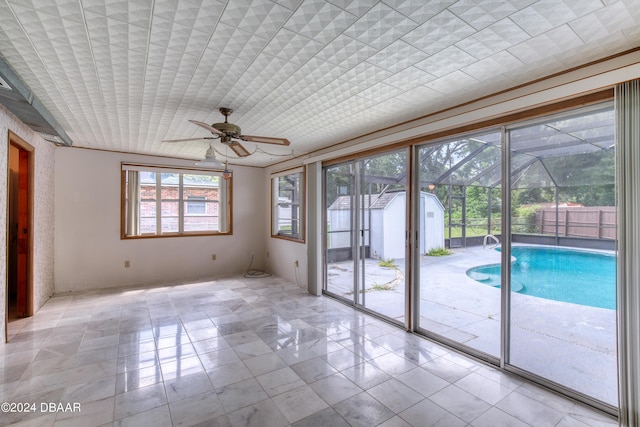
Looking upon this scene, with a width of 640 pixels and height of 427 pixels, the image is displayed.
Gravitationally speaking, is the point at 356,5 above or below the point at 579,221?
above

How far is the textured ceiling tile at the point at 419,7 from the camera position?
1443 mm

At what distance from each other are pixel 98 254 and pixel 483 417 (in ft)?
19.0

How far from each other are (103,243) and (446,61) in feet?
18.7

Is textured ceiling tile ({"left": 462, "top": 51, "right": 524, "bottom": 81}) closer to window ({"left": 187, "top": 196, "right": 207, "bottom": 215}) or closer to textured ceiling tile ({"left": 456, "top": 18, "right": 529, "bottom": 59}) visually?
textured ceiling tile ({"left": 456, "top": 18, "right": 529, "bottom": 59})

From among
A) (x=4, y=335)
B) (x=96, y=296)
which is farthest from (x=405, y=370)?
(x=96, y=296)

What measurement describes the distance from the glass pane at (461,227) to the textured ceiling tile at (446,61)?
3.00 feet

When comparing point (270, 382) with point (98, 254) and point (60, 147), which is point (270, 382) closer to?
point (98, 254)

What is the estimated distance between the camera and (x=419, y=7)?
58.2 inches

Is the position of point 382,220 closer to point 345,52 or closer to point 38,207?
point 345,52

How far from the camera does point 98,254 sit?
5004mm

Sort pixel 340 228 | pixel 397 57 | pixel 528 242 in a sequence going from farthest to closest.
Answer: pixel 340 228
pixel 528 242
pixel 397 57

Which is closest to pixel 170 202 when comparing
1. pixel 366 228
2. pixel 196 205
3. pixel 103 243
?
pixel 196 205

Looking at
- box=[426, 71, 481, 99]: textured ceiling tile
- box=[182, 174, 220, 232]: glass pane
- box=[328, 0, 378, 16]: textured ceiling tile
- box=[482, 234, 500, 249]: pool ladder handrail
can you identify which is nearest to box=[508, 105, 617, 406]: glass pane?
box=[482, 234, 500, 249]: pool ladder handrail

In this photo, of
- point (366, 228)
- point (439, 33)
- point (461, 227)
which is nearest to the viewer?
point (439, 33)
